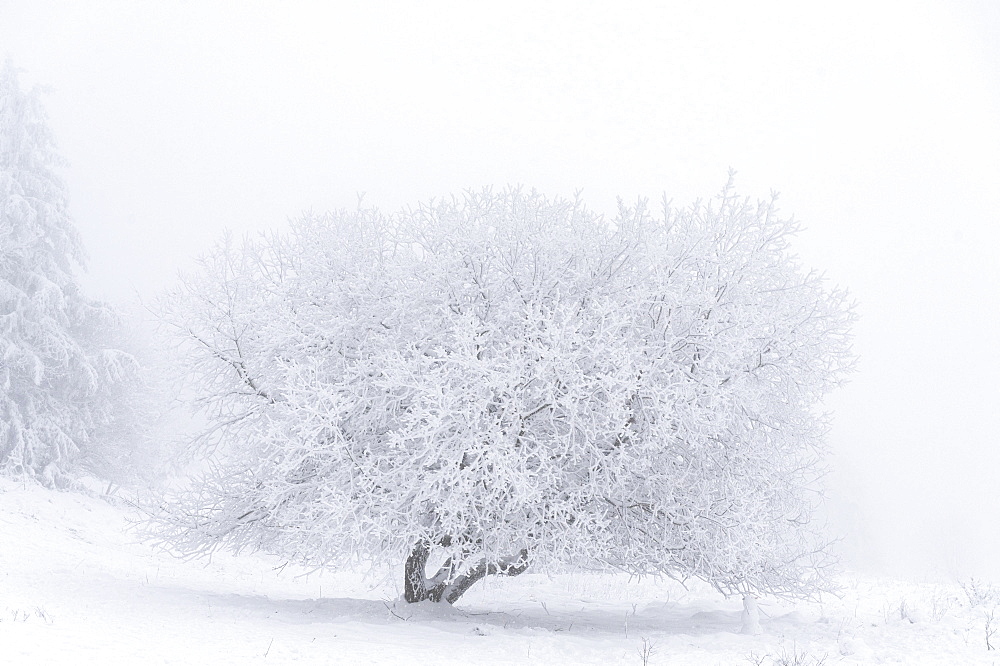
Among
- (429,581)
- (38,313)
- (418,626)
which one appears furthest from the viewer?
(38,313)

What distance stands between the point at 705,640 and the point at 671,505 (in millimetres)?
1730

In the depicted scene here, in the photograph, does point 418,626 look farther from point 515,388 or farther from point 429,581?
point 515,388

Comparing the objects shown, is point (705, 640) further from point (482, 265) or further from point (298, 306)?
point (298, 306)

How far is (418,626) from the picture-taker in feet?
34.6

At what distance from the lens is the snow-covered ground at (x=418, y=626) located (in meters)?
7.64

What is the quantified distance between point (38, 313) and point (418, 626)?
1741cm

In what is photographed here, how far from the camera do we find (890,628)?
1040 cm

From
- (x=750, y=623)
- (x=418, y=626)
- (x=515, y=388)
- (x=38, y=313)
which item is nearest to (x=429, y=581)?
(x=418, y=626)

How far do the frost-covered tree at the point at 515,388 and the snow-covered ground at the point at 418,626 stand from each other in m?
0.91

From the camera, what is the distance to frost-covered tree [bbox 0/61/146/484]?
21.9m

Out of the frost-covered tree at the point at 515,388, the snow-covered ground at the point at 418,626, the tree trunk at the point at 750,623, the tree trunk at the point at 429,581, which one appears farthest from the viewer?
the tree trunk at the point at 429,581

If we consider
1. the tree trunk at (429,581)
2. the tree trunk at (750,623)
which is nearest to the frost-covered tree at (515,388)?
the tree trunk at (429,581)

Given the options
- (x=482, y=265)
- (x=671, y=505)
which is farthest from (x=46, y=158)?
(x=671, y=505)

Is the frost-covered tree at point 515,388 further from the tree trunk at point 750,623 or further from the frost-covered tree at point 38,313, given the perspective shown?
the frost-covered tree at point 38,313
